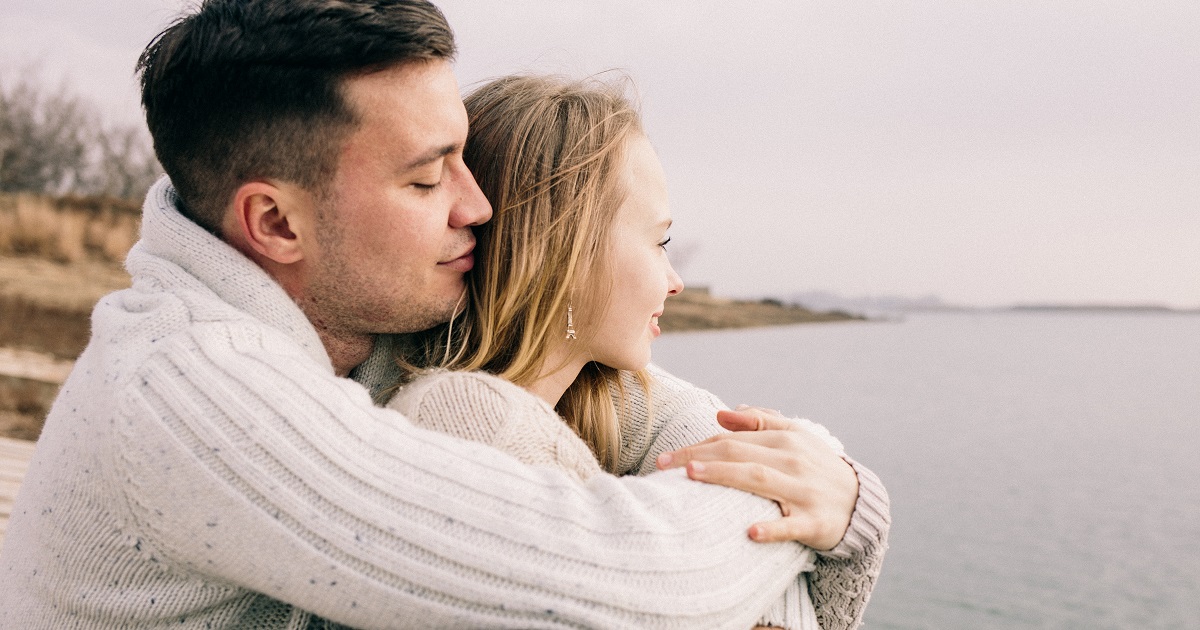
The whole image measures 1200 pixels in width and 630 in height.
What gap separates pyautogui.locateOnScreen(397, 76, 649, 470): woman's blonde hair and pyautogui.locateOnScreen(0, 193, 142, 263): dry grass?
42.5 ft

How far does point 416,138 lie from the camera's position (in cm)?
175

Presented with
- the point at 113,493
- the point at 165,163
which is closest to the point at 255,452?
the point at 113,493

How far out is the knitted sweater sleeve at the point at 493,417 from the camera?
1.60 metres

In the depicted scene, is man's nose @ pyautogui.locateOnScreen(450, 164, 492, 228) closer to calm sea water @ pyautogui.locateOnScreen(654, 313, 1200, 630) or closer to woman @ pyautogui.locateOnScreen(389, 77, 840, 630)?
woman @ pyautogui.locateOnScreen(389, 77, 840, 630)

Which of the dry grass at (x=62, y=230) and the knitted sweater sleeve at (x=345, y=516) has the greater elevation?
the knitted sweater sleeve at (x=345, y=516)

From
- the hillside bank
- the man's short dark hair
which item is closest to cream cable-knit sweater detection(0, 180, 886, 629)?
the man's short dark hair

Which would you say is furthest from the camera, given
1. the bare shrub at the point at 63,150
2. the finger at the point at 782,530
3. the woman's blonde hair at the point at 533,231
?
the bare shrub at the point at 63,150

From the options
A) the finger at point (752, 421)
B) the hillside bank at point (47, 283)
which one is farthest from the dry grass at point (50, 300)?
the finger at point (752, 421)

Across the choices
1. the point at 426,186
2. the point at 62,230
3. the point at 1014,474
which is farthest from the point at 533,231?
the point at 62,230

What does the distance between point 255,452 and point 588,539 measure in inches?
18.9

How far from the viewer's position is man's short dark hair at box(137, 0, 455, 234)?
1.71 metres

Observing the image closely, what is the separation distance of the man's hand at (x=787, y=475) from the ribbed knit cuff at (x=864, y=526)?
0.05ft

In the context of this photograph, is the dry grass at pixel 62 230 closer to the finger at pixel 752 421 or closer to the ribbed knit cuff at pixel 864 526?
the finger at pixel 752 421

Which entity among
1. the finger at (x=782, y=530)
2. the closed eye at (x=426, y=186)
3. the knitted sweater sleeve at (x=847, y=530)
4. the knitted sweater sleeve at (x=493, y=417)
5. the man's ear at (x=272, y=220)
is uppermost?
the closed eye at (x=426, y=186)
